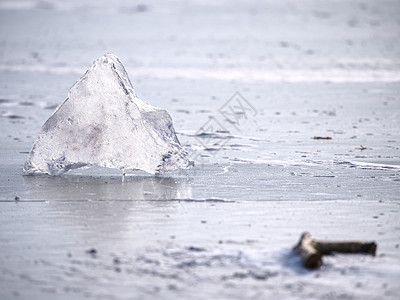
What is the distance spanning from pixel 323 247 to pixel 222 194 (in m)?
1.92

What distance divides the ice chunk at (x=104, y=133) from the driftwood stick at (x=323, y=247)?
283 cm

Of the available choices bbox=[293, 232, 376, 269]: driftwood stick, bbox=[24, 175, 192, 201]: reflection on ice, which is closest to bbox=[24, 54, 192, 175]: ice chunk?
bbox=[24, 175, 192, 201]: reflection on ice

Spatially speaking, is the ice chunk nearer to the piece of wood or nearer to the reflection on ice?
the reflection on ice

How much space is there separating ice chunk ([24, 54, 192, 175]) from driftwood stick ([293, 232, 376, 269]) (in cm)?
283

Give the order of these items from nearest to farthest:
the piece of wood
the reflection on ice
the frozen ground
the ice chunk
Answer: the frozen ground < the piece of wood < the reflection on ice < the ice chunk

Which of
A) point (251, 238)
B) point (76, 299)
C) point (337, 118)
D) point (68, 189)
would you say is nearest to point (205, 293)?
point (76, 299)

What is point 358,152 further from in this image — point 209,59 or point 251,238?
point 209,59

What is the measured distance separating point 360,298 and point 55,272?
1821mm

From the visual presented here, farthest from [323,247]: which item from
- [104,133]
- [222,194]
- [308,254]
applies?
[104,133]

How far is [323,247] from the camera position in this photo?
190 inches

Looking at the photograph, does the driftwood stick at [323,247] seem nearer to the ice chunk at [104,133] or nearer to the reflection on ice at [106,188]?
the reflection on ice at [106,188]

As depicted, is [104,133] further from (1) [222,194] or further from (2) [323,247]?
(2) [323,247]

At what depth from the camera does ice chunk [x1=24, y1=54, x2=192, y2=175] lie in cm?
742

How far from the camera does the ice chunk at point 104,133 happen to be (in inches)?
292
